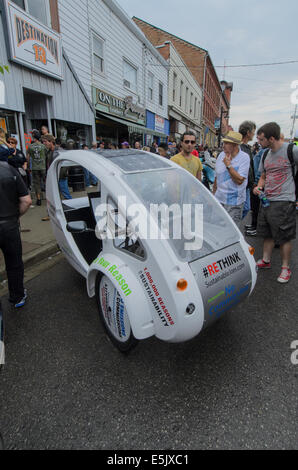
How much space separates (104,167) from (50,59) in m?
7.77

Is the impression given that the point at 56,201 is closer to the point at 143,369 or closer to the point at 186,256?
the point at 186,256

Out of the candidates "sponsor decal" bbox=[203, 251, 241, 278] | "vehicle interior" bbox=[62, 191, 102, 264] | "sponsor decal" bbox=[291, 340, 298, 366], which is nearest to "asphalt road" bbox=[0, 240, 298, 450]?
"sponsor decal" bbox=[291, 340, 298, 366]

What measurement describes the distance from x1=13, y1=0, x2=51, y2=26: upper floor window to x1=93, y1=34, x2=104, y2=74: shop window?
9.24ft

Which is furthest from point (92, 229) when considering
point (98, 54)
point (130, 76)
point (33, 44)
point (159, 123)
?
point (159, 123)

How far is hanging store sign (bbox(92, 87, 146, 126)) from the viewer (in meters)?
10.9

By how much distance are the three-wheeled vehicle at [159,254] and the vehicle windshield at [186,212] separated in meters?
0.01

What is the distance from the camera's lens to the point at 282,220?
141 inches

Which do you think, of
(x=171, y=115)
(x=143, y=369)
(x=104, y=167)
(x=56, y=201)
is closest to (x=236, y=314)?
(x=143, y=369)

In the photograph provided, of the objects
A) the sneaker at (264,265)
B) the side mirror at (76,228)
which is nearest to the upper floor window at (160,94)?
the sneaker at (264,265)

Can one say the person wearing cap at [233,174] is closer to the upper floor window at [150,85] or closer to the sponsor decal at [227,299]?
the sponsor decal at [227,299]

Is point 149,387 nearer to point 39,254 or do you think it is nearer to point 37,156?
point 39,254

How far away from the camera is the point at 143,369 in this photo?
2.18 m

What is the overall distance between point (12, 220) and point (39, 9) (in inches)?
328

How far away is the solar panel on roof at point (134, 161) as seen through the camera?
8.25 feet
